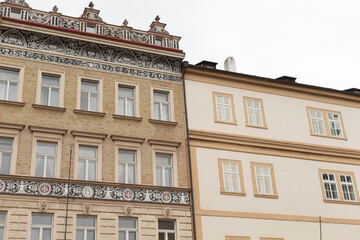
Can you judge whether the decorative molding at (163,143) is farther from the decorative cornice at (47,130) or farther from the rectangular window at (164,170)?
the decorative cornice at (47,130)

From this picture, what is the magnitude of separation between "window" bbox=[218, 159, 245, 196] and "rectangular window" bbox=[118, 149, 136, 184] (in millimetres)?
4282

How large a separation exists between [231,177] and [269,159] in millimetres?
2627

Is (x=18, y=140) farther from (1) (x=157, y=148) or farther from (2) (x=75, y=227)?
(1) (x=157, y=148)

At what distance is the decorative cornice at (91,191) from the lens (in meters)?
20.7

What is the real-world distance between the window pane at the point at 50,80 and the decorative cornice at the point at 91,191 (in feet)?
15.6

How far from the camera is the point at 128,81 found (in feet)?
82.4

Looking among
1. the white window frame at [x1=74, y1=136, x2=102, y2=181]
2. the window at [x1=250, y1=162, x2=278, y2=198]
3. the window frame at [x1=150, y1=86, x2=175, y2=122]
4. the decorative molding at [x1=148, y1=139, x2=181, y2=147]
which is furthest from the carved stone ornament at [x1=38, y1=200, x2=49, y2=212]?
the window at [x1=250, y1=162, x2=278, y2=198]

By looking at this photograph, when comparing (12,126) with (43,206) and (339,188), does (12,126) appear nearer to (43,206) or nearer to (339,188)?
(43,206)

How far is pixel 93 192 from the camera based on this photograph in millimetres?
21922

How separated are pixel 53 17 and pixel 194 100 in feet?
25.7

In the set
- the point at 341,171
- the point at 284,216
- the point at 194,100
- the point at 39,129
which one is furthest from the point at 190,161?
the point at 341,171

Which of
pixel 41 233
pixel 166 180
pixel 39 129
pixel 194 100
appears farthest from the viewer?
pixel 194 100

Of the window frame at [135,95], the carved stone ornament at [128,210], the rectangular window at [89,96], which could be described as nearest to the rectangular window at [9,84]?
the rectangular window at [89,96]

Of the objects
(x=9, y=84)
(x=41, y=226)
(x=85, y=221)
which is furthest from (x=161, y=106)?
(x=41, y=226)
